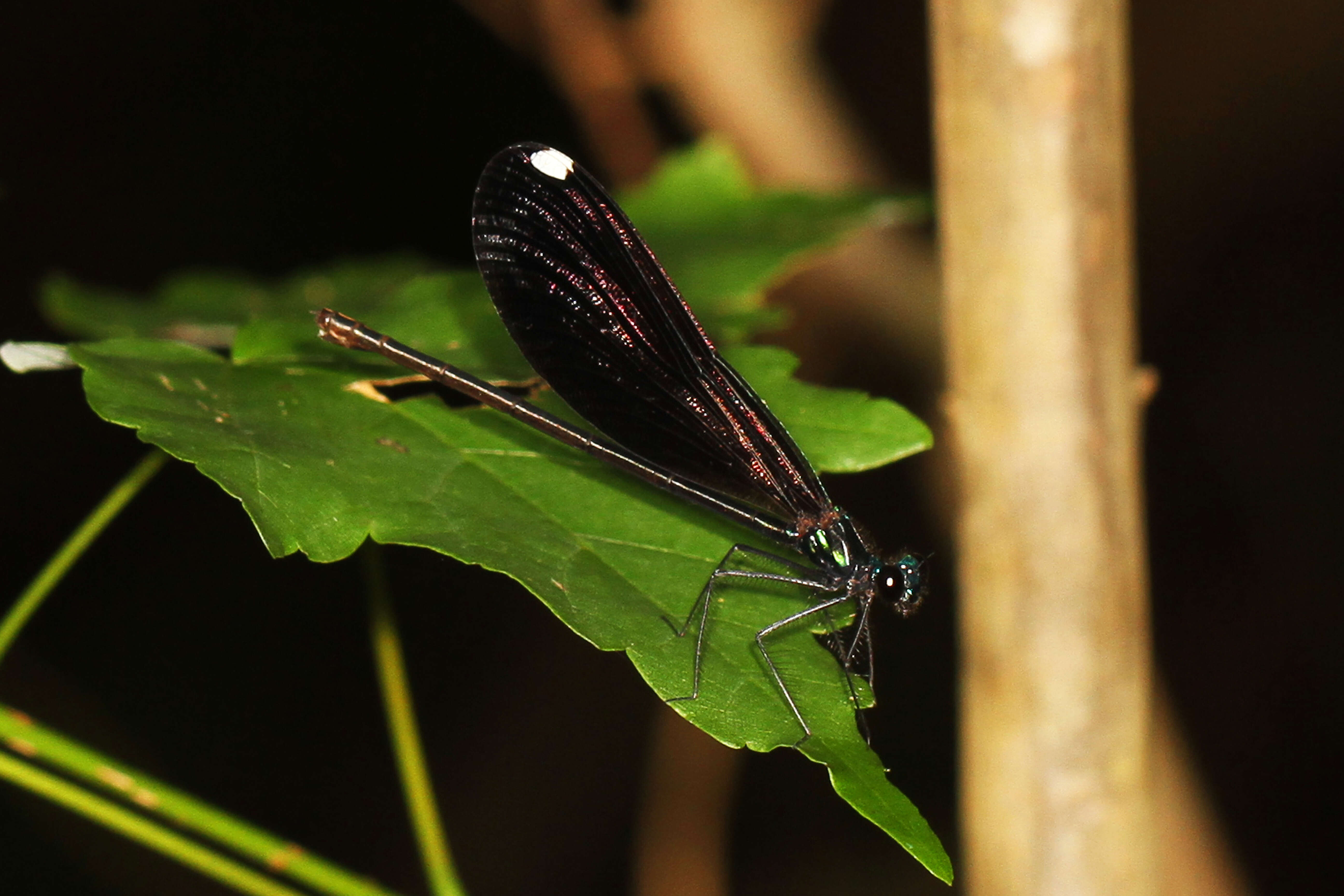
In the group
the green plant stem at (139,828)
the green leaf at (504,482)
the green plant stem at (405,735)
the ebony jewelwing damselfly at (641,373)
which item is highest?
the ebony jewelwing damselfly at (641,373)

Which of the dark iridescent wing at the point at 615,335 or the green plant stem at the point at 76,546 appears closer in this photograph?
the green plant stem at the point at 76,546

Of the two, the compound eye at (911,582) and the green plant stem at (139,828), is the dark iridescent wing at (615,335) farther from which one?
the green plant stem at (139,828)

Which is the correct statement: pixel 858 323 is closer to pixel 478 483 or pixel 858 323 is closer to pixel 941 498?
pixel 941 498

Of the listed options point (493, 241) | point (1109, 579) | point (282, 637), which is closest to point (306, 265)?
point (282, 637)

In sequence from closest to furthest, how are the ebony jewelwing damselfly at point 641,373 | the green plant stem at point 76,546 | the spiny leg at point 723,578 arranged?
the spiny leg at point 723,578, the green plant stem at point 76,546, the ebony jewelwing damselfly at point 641,373

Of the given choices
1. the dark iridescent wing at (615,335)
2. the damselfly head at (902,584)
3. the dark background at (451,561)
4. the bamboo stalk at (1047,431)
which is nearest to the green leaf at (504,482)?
the dark iridescent wing at (615,335)
